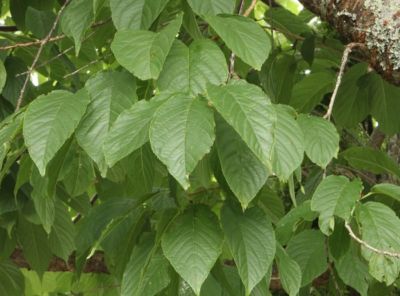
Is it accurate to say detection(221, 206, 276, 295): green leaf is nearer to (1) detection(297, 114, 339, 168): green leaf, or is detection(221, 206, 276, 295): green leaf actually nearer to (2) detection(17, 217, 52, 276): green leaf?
(1) detection(297, 114, 339, 168): green leaf

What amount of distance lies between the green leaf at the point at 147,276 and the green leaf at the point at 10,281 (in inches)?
38.7

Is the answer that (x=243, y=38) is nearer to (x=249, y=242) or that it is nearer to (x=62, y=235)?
(x=249, y=242)

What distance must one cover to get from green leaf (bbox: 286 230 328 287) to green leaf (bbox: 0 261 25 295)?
0.96 m

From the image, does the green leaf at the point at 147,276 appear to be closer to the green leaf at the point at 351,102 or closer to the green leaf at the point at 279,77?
the green leaf at the point at 279,77

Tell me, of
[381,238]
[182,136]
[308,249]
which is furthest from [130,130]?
[308,249]

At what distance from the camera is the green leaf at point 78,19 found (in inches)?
53.1

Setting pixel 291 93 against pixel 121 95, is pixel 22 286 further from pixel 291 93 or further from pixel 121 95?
pixel 121 95

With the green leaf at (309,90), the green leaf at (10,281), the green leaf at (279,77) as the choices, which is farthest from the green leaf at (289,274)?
the green leaf at (10,281)

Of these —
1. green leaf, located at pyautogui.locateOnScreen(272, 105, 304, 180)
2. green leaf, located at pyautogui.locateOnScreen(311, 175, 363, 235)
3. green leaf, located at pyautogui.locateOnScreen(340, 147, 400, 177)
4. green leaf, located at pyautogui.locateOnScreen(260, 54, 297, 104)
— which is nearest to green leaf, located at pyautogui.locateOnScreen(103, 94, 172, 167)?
green leaf, located at pyautogui.locateOnScreen(272, 105, 304, 180)

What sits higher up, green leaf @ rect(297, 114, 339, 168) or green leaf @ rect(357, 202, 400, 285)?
green leaf @ rect(297, 114, 339, 168)

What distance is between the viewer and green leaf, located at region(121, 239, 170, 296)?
121cm

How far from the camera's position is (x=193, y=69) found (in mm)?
1136

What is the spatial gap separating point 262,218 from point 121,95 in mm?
277

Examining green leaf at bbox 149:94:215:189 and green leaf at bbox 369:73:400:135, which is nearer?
green leaf at bbox 149:94:215:189
